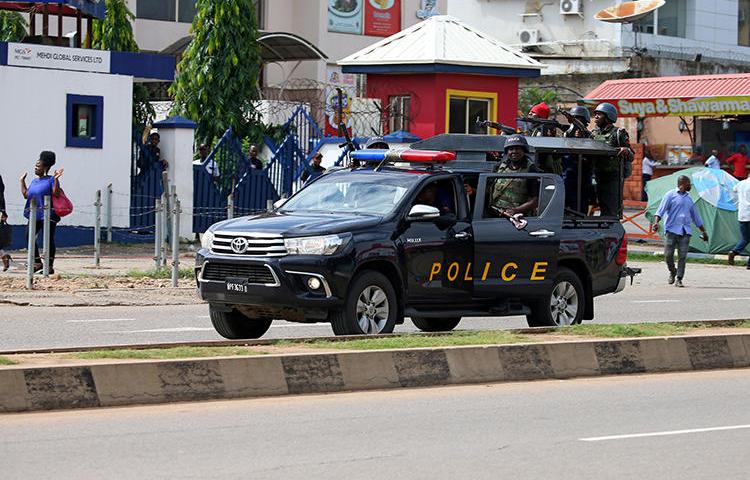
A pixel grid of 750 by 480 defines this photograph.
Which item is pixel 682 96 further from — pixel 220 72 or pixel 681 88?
pixel 220 72

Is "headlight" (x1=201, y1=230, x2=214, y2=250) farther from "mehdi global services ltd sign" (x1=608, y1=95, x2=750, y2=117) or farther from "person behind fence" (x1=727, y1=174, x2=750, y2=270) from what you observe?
"mehdi global services ltd sign" (x1=608, y1=95, x2=750, y2=117)

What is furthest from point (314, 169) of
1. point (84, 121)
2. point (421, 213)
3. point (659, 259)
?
point (421, 213)

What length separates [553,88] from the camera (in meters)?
52.9

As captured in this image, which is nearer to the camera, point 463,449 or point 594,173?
point 463,449

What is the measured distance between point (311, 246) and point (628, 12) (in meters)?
39.7

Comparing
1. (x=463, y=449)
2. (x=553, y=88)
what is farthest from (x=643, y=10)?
(x=463, y=449)

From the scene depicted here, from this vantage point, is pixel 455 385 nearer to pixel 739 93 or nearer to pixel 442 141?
pixel 442 141

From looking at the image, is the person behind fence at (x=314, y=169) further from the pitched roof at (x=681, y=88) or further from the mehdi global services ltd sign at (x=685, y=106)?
the pitched roof at (x=681, y=88)

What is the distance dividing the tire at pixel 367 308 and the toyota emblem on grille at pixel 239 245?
1.01 meters

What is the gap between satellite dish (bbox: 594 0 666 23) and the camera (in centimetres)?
5109

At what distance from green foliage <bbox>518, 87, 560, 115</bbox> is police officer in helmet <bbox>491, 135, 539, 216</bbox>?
35610 millimetres

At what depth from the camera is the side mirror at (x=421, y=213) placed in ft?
48.8

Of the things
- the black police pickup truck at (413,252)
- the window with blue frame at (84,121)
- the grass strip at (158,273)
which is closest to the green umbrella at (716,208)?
the window with blue frame at (84,121)

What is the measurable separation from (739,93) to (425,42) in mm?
7868
